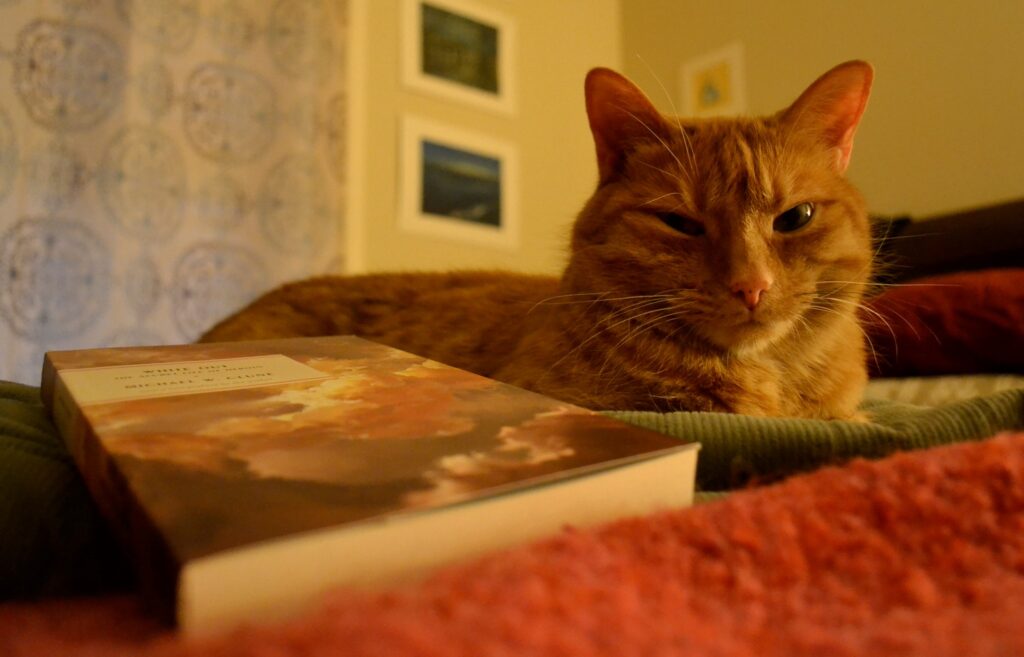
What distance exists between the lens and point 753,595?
37cm

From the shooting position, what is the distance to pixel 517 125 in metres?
3.37

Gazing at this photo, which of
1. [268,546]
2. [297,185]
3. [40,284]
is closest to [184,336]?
[40,284]

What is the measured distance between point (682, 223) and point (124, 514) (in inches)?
32.7

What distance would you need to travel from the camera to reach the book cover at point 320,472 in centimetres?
31

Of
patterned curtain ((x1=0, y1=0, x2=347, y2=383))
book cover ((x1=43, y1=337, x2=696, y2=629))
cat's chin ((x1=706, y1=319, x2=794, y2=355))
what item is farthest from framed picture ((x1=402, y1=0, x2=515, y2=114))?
book cover ((x1=43, y1=337, x2=696, y2=629))

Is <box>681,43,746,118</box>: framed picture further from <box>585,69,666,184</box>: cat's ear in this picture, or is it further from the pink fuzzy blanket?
the pink fuzzy blanket

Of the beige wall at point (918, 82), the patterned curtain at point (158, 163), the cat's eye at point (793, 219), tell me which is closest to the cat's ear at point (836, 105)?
the cat's eye at point (793, 219)

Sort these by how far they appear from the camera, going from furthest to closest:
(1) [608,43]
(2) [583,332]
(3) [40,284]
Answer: (1) [608,43] < (3) [40,284] < (2) [583,332]

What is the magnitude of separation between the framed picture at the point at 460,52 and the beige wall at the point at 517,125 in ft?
0.17

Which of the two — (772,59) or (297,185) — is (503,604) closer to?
(297,185)

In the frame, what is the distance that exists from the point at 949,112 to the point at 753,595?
271cm

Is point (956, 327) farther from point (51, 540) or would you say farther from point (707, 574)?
point (51, 540)

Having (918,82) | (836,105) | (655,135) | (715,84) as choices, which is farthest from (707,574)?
(715,84)

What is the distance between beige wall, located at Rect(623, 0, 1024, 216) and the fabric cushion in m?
0.71
